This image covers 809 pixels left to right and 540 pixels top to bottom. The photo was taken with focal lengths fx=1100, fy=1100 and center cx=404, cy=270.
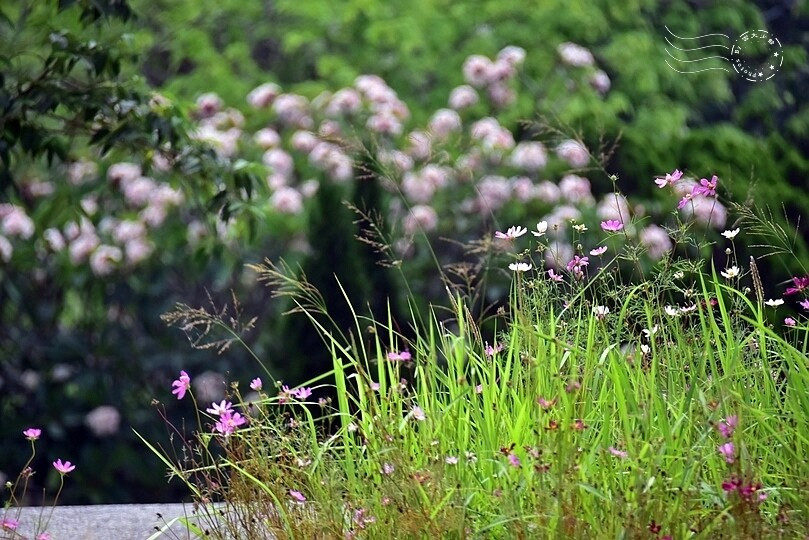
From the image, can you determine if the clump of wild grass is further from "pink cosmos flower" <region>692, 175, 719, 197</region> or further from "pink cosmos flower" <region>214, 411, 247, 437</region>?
"pink cosmos flower" <region>692, 175, 719, 197</region>

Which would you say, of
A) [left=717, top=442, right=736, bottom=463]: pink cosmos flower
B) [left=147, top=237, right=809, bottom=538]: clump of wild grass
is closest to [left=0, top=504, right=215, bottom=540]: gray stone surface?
[left=147, top=237, right=809, bottom=538]: clump of wild grass

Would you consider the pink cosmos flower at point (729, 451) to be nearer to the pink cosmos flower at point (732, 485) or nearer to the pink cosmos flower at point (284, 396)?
the pink cosmos flower at point (732, 485)

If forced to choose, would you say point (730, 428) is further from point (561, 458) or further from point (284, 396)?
point (284, 396)

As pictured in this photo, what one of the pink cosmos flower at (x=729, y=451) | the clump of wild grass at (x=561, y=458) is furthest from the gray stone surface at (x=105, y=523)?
the pink cosmos flower at (x=729, y=451)

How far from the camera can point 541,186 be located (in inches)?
258

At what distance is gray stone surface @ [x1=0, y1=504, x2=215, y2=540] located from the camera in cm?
302

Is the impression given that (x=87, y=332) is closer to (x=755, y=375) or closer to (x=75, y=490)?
(x=75, y=490)

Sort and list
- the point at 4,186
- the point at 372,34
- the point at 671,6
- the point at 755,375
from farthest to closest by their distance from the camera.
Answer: the point at 671,6
the point at 372,34
the point at 4,186
the point at 755,375

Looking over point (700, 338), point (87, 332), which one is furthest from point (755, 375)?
point (87, 332)

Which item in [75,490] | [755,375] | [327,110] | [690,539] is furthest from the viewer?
[327,110]

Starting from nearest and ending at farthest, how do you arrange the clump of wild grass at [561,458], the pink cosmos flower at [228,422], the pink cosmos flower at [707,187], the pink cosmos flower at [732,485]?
the pink cosmos flower at [732,485], the clump of wild grass at [561,458], the pink cosmos flower at [228,422], the pink cosmos flower at [707,187]

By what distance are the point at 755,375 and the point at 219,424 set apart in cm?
129

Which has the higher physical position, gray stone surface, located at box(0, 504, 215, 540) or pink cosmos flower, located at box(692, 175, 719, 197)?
pink cosmos flower, located at box(692, 175, 719, 197)

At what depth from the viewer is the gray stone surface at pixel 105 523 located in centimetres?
302
